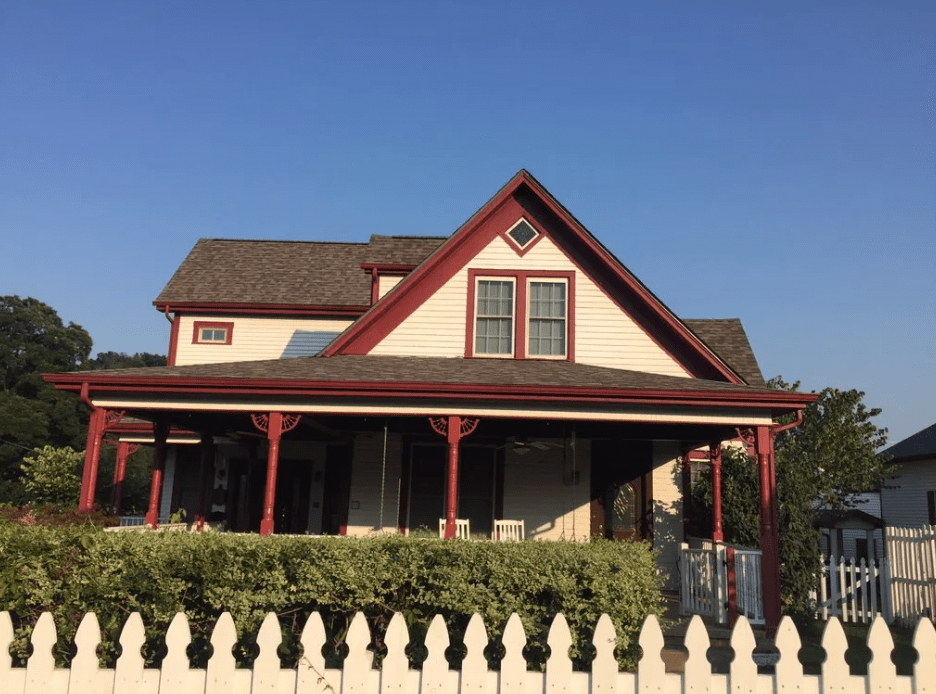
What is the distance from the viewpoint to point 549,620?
20.5 ft

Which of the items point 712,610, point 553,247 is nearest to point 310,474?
point 553,247

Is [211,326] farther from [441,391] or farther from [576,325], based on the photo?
[441,391]

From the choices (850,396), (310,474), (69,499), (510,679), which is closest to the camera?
(510,679)

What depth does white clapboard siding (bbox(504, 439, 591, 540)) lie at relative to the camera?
15.3m

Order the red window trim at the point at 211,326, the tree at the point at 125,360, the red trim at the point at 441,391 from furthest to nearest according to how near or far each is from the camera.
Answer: the tree at the point at 125,360 < the red window trim at the point at 211,326 < the red trim at the point at 441,391

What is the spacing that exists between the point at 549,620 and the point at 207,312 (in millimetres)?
16411

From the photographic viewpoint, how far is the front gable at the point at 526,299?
1468 centimetres

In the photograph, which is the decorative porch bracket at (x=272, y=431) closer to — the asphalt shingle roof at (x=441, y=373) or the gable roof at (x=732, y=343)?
the asphalt shingle roof at (x=441, y=373)

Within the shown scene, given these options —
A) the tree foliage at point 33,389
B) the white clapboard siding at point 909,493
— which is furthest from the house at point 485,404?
the tree foliage at point 33,389

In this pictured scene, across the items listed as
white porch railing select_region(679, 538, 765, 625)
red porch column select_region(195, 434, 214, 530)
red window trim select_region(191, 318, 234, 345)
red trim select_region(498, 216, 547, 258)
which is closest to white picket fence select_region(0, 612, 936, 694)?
white porch railing select_region(679, 538, 765, 625)

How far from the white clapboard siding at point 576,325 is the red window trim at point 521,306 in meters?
0.08

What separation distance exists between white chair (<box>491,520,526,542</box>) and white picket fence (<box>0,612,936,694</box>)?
810 cm

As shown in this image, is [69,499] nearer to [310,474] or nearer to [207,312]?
[207,312]

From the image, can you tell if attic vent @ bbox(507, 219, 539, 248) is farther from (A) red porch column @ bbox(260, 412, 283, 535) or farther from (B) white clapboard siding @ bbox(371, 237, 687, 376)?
(A) red porch column @ bbox(260, 412, 283, 535)
